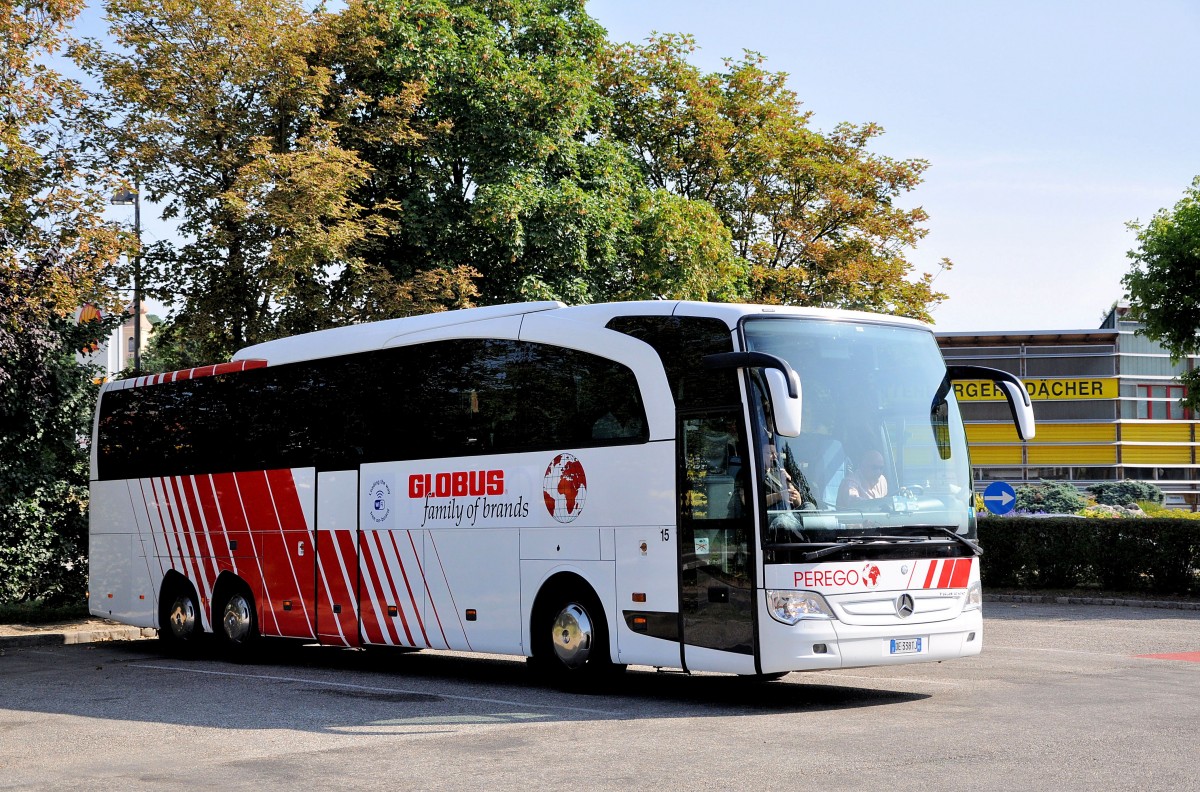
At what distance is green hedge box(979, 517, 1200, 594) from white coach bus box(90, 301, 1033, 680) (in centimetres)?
1307

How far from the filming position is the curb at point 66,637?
761 inches

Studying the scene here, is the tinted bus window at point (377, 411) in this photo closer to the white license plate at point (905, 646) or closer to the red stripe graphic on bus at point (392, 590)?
the red stripe graphic on bus at point (392, 590)

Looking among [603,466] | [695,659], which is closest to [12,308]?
[603,466]

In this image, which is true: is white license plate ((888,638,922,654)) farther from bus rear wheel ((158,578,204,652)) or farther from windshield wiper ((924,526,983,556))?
bus rear wheel ((158,578,204,652))

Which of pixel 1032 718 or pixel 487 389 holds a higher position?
pixel 487 389

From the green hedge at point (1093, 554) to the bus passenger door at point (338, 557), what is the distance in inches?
592

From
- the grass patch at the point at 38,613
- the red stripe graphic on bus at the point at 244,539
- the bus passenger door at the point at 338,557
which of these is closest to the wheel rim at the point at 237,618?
the red stripe graphic on bus at the point at 244,539

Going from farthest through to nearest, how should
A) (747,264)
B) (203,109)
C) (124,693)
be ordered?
1. (747,264)
2. (203,109)
3. (124,693)

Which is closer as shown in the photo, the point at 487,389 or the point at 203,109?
the point at 487,389

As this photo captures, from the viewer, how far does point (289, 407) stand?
16.5 metres

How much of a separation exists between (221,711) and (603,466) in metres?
3.98

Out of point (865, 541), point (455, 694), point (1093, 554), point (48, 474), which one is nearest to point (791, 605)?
point (865, 541)

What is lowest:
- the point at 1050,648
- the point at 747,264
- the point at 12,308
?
the point at 1050,648

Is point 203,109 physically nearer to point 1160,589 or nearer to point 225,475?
point 225,475
